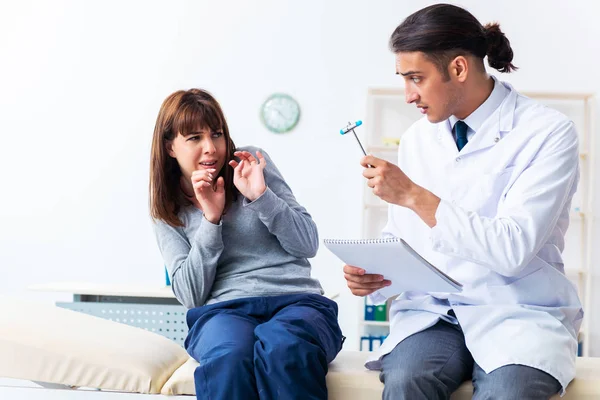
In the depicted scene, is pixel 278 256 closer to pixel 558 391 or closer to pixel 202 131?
pixel 202 131

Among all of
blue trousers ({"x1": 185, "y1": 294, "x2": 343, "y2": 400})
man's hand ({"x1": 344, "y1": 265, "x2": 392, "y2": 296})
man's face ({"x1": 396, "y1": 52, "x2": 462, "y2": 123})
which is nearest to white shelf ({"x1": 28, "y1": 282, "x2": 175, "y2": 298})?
blue trousers ({"x1": 185, "y1": 294, "x2": 343, "y2": 400})

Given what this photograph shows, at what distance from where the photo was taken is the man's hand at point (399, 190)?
1595 mm

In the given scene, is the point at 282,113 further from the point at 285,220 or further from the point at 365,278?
the point at 365,278

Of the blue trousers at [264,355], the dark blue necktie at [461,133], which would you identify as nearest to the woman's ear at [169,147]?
the blue trousers at [264,355]

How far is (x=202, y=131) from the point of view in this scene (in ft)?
6.57

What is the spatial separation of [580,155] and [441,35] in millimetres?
3285

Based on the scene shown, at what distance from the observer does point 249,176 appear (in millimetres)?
1872

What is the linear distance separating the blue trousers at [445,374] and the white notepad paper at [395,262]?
0.11 metres

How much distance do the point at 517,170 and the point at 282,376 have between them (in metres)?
0.65

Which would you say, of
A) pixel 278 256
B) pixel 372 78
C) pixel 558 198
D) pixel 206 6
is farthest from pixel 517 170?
pixel 206 6

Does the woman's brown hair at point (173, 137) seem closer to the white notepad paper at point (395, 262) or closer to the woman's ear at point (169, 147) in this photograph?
the woman's ear at point (169, 147)

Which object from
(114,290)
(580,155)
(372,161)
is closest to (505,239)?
(372,161)

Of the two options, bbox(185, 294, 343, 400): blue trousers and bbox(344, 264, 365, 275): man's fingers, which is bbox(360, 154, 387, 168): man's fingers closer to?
bbox(344, 264, 365, 275): man's fingers

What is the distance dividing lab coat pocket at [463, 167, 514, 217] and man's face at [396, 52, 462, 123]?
0.59ft
